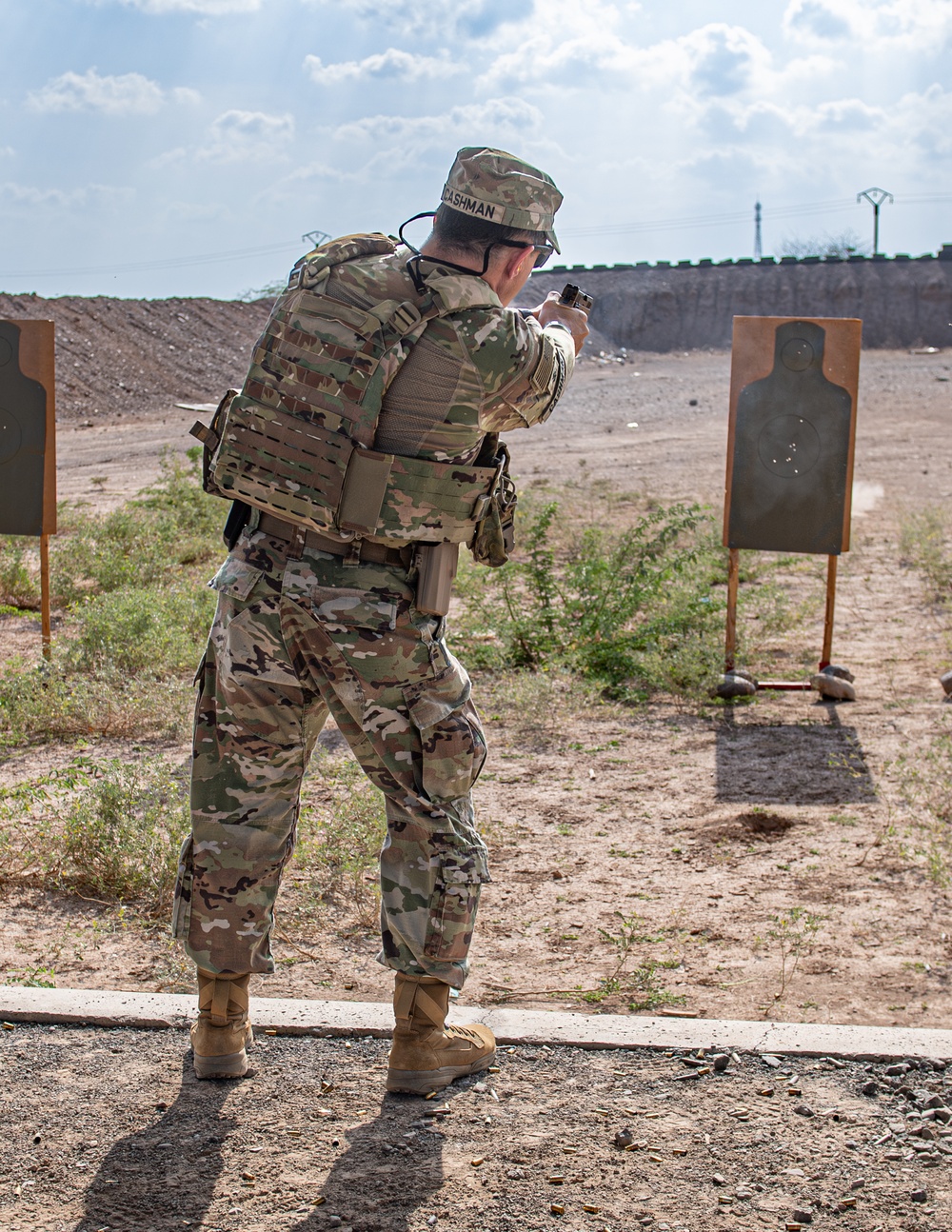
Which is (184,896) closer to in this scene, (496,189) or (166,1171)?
(166,1171)

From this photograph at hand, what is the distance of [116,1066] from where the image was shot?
2.61 metres

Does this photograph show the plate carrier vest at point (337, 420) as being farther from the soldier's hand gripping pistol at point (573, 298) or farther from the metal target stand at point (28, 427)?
the metal target stand at point (28, 427)

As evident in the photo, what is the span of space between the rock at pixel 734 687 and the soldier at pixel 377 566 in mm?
3619

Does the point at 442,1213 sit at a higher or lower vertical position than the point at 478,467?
lower

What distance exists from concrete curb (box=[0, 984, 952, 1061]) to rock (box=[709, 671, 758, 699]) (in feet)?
10.6

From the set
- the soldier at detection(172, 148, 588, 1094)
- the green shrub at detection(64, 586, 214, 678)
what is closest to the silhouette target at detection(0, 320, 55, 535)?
the green shrub at detection(64, 586, 214, 678)

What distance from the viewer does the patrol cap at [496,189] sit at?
2340mm

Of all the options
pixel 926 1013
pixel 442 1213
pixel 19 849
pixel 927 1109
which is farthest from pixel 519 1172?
pixel 19 849

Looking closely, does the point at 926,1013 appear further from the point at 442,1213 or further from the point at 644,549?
the point at 644,549

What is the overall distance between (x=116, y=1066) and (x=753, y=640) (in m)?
5.09

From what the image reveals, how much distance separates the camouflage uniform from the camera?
2367 millimetres

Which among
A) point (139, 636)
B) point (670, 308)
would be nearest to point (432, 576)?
point (139, 636)

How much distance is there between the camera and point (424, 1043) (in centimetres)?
252

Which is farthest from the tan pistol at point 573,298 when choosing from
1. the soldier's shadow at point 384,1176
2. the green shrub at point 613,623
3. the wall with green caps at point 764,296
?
the wall with green caps at point 764,296
